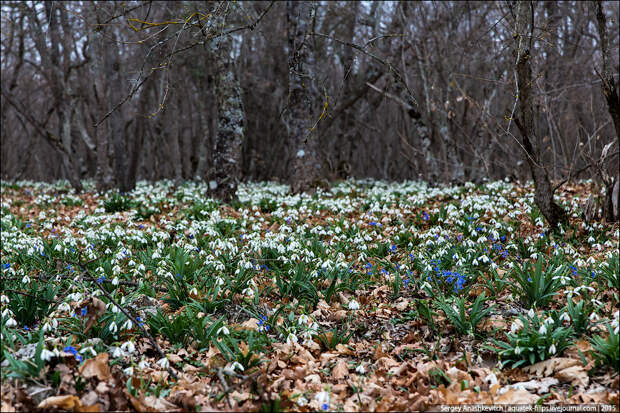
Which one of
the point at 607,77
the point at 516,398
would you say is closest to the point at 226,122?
the point at 607,77

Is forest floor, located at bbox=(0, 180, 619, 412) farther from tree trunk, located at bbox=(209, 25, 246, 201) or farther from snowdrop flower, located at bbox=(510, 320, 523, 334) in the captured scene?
tree trunk, located at bbox=(209, 25, 246, 201)

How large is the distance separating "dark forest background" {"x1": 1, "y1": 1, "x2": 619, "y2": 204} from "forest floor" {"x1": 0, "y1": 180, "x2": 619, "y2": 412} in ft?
7.06

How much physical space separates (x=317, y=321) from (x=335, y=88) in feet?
38.7

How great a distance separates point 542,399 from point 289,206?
21.5ft

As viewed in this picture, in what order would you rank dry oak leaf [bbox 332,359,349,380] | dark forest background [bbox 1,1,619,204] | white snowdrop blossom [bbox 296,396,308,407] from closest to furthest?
white snowdrop blossom [bbox 296,396,308,407], dry oak leaf [bbox 332,359,349,380], dark forest background [bbox 1,1,619,204]

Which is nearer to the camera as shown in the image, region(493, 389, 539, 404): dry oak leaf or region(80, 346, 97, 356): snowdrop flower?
region(493, 389, 539, 404): dry oak leaf

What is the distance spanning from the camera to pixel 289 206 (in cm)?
889

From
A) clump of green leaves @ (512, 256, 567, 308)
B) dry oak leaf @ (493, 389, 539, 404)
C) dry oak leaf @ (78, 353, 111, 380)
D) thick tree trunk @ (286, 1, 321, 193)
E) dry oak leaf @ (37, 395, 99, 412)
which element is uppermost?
thick tree trunk @ (286, 1, 321, 193)

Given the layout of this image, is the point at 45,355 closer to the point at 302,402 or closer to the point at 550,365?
the point at 302,402

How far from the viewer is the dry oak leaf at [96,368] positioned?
9.24 ft

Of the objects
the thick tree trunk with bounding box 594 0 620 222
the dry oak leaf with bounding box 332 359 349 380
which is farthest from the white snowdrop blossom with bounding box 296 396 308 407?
the thick tree trunk with bounding box 594 0 620 222

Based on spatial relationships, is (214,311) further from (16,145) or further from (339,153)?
(16,145)

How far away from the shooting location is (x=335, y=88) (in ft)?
48.9

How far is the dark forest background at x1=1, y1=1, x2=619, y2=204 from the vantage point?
30.8ft
